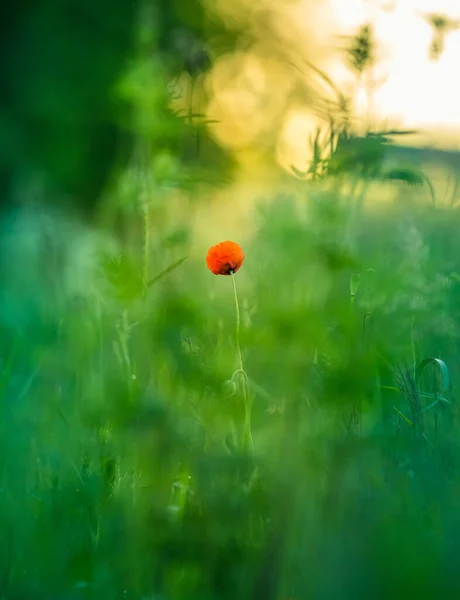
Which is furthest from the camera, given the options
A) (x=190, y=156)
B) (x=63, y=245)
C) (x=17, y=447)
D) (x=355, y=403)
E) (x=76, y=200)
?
(x=76, y=200)

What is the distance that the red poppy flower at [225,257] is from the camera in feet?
4.09

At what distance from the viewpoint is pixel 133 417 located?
49.1 inches

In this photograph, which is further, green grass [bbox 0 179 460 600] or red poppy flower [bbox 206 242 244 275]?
red poppy flower [bbox 206 242 244 275]

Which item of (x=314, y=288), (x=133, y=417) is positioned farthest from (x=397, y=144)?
(x=133, y=417)

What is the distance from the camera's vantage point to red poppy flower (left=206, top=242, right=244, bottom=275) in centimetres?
125

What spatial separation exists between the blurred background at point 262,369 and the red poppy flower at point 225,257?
0.09 metres

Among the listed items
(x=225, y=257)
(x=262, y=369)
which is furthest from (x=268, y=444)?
(x=225, y=257)

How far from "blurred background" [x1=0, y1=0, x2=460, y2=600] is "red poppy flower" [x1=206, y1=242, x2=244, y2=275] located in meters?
0.09

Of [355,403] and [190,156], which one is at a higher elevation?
[190,156]

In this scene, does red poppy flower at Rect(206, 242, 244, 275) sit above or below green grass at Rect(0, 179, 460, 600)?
above

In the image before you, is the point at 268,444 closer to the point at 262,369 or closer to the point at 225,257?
the point at 262,369

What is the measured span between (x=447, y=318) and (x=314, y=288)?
1.18ft

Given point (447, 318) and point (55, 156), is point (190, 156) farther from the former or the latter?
point (55, 156)

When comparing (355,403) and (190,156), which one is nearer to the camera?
(355,403)
